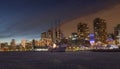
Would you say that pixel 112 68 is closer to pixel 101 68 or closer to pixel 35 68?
pixel 101 68

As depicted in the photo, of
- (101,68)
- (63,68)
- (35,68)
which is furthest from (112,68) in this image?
(35,68)

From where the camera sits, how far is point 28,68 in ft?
348

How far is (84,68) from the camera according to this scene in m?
105

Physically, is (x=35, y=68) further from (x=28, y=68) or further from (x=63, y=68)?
(x=63, y=68)

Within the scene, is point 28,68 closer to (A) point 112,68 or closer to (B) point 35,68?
(B) point 35,68

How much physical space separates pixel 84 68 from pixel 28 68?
54.8 feet

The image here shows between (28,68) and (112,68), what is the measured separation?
982 inches

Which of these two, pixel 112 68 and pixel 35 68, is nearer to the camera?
pixel 112 68

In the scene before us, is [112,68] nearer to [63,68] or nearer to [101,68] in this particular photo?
[101,68]

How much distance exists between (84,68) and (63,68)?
6851 millimetres

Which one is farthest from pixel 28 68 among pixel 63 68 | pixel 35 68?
pixel 63 68

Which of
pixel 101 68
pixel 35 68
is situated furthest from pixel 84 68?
pixel 35 68

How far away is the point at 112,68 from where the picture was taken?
10000 cm

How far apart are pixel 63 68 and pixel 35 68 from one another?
9.20 m
